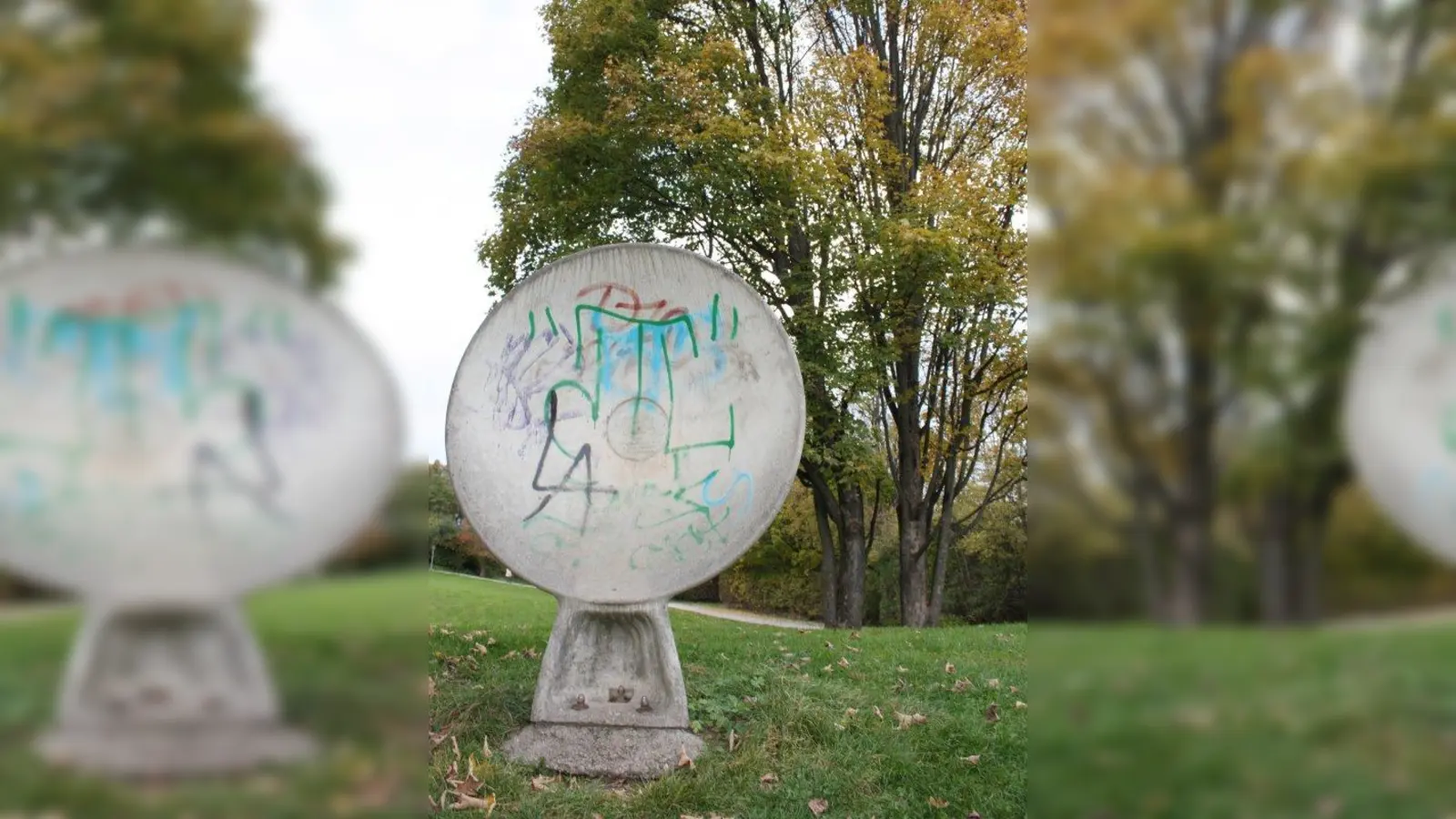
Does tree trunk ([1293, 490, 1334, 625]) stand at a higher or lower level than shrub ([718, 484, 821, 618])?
higher

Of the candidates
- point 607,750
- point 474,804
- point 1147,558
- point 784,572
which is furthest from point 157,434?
point 784,572

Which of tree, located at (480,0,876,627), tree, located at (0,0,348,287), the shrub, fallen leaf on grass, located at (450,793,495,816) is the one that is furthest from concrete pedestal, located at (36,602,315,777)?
the shrub

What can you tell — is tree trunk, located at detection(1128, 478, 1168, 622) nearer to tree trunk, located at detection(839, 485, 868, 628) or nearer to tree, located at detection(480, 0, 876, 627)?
tree, located at detection(480, 0, 876, 627)

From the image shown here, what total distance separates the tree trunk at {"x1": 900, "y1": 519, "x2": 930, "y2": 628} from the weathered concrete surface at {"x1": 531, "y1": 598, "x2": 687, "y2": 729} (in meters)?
10.9

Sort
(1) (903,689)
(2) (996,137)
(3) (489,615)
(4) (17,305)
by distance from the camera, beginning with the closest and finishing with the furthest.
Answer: (4) (17,305)
(1) (903,689)
(3) (489,615)
(2) (996,137)

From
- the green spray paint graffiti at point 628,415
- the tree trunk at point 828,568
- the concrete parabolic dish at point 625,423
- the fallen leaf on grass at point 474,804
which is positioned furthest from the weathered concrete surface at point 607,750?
the tree trunk at point 828,568

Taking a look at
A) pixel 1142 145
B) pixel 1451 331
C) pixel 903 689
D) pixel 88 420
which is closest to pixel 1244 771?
pixel 1451 331

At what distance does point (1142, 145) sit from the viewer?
74 centimetres

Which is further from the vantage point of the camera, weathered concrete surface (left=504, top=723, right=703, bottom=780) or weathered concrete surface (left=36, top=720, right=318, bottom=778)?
weathered concrete surface (left=504, top=723, right=703, bottom=780)

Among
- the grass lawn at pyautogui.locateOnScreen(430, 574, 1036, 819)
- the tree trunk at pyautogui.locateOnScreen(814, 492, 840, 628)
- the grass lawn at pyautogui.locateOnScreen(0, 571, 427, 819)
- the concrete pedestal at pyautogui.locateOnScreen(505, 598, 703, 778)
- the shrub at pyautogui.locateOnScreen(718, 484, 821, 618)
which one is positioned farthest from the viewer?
the shrub at pyautogui.locateOnScreen(718, 484, 821, 618)

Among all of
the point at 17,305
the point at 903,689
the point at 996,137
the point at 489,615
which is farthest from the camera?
the point at 996,137

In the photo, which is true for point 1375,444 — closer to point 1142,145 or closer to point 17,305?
point 1142,145

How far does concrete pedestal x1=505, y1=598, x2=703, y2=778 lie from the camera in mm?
5414

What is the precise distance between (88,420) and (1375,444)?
33.6 inches
